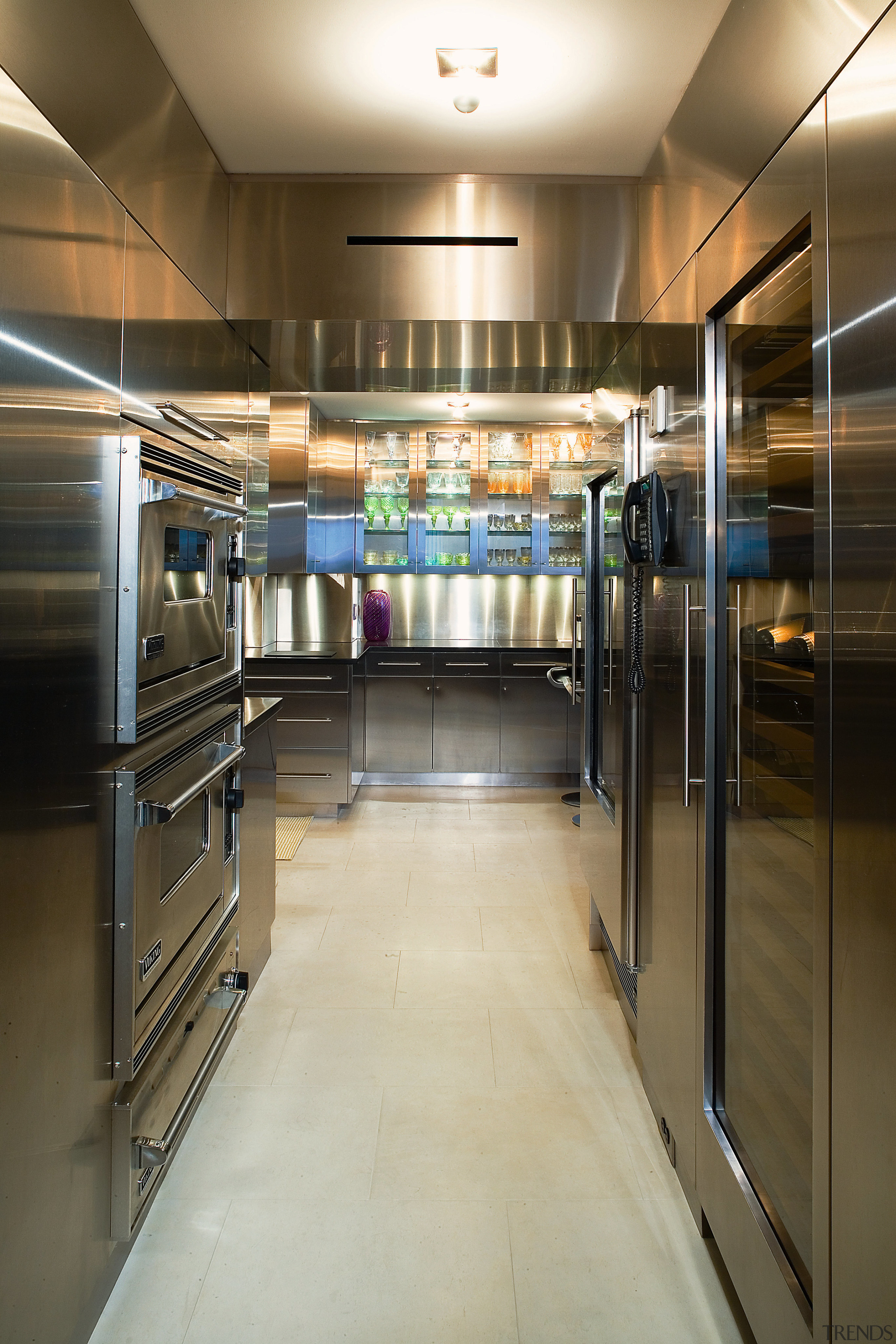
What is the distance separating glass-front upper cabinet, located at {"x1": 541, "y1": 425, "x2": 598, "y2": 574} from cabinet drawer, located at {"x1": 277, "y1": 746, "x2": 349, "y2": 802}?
7.50 feet

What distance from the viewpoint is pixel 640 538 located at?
224 centimetres

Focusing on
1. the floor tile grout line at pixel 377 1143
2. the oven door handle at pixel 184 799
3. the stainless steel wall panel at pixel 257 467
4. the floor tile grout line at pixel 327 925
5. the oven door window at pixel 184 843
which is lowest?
the floor tile grout line at pixel 377 1143

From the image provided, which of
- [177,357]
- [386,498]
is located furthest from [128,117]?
[386,498]

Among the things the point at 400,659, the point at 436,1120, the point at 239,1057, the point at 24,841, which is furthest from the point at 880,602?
the point at 400,659

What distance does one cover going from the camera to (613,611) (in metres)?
2.94

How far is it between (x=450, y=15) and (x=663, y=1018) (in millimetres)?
2380

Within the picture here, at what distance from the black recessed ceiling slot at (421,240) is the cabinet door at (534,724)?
12.3ft

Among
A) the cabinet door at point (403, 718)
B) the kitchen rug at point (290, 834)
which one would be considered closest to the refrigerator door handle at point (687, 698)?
the kitchen rug at point (290, 834)

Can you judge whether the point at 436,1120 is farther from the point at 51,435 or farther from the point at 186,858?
the point at 51,435

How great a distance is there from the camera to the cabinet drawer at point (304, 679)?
5504 millimetres

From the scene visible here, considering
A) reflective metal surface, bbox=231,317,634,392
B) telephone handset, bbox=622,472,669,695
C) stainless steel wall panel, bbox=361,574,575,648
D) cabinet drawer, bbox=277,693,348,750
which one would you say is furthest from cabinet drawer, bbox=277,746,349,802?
telephone handset, bbox=622,472,669,695

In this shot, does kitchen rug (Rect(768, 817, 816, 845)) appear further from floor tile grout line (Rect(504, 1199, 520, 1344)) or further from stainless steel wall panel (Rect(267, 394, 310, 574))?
stainless steel wall panel (Rect(267, 394, 310, 574))

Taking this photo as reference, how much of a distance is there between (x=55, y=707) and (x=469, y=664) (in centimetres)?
479

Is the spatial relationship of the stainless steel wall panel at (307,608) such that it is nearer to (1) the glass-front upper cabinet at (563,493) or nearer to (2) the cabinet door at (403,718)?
(2) the cabinet door at (403,718)
